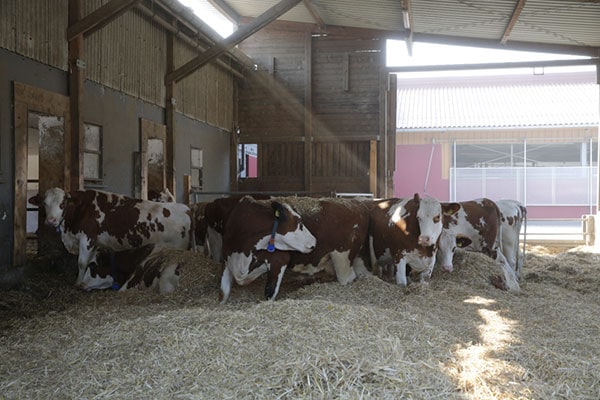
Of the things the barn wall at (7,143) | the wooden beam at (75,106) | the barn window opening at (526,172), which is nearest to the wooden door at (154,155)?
the wooden beam at (75,106)

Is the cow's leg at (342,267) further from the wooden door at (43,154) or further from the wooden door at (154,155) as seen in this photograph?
the wooden door at (154,155)

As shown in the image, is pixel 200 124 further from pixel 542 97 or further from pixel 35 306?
pixel 542 97

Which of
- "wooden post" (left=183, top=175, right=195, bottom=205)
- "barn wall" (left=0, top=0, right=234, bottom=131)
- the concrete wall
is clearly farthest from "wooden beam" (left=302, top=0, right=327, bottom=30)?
"wooden post" (left=183, top=175, right=195, bottom=205)

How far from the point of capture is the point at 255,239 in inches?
259

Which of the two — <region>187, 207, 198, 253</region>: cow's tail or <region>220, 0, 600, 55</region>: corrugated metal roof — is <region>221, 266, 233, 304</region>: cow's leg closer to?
<region>187, 207, 198, 253</region>: cow's tail

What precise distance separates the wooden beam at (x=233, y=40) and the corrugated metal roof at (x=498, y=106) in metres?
12.4

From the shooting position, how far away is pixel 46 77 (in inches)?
335

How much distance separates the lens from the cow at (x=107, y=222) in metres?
8.17

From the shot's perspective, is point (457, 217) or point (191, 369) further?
point (457, 217)

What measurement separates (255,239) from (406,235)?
6.64 feet

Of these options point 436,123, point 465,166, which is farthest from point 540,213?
point 436,123

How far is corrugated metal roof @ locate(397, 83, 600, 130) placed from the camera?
23531 mm

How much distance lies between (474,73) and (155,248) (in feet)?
91.0

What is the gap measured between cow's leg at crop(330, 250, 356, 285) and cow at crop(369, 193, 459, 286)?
55cm
